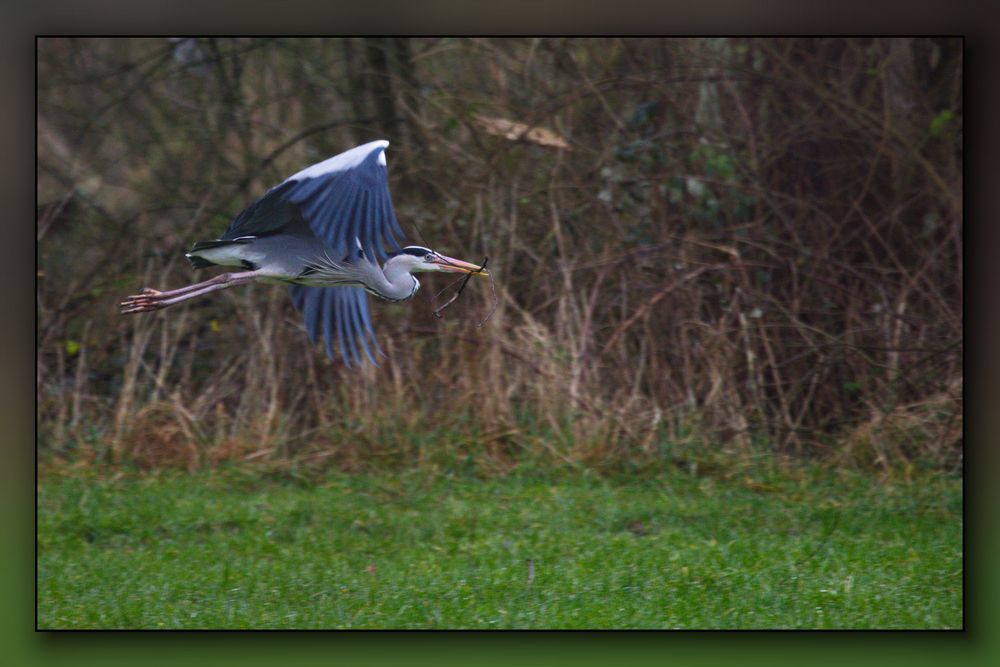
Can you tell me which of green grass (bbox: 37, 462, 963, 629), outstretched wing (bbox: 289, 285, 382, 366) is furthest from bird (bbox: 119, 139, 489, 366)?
green grass (bbox: 37, 462, 963, 629)

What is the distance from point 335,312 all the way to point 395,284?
35 cm

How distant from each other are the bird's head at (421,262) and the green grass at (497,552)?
997 millimetres

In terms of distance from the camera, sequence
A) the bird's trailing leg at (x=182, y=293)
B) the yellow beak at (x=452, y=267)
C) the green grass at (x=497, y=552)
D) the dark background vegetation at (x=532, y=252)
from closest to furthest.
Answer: the bird's trailing leg at (x=182, y=293), the yellow beak at (x=452, y=267), the green grass at (x=497, y=552), the dark background vegetation at (x=532, y=252)

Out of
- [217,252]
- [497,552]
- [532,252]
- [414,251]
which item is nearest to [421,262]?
[414,251]

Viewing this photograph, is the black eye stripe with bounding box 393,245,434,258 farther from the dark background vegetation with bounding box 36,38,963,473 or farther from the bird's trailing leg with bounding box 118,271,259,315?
the dark background vegetation with bounding box 36,38,963,473

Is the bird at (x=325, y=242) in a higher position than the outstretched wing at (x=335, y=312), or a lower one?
higher

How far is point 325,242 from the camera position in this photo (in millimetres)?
3699

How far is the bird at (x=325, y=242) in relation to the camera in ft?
12.0

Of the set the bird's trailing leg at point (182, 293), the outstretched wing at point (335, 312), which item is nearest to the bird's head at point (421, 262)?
the outstretched wing at point (335, 312)

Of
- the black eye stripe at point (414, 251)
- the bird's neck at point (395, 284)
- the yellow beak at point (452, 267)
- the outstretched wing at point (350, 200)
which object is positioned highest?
the outstretched wing at point (350, 200)

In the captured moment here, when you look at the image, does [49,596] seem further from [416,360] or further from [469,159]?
[469,159]

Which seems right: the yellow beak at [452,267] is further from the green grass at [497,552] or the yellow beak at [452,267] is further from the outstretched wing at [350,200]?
the green grass at [497,552]

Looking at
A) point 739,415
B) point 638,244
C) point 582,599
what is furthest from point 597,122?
point 582,599

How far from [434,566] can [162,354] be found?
4.94ft
